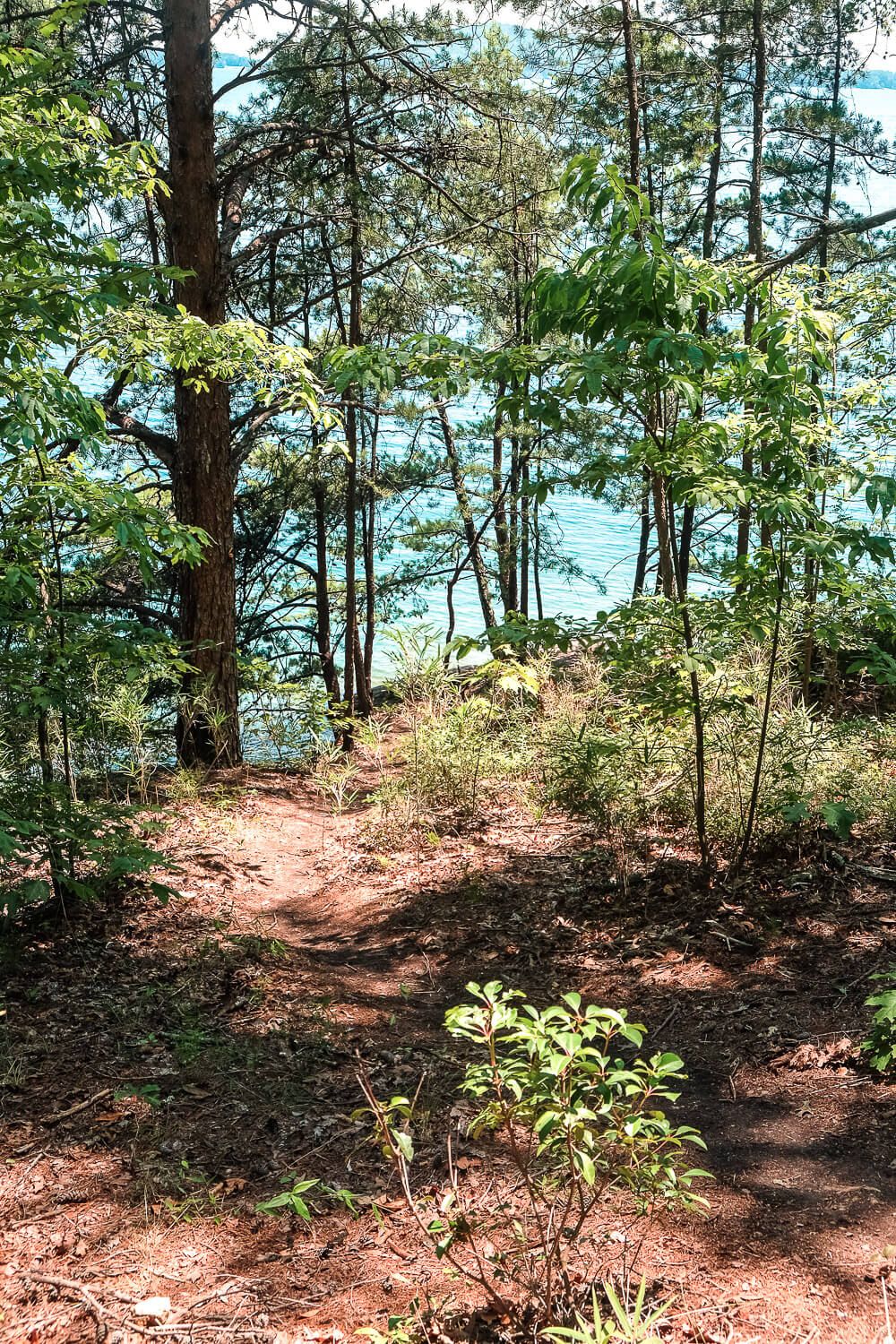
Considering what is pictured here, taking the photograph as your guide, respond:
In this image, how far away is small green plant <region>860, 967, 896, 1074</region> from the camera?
2914 millimetres

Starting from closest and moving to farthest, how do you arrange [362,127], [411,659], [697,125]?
[411,659] → [362,127] → [697,125]

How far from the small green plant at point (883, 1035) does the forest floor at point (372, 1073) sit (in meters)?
0.08

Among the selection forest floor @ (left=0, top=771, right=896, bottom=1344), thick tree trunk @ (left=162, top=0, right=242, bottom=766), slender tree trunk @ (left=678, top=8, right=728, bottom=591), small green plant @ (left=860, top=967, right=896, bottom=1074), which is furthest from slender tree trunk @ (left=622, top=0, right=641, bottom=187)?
small green plant @ (left=860, top=967, right=896, bottom=1074)

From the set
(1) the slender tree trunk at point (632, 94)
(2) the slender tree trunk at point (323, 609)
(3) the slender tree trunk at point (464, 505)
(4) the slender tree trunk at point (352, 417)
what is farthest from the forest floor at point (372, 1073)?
(3) the slender tree trunk at point (464, 505)

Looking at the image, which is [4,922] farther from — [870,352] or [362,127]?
→ [362,127]

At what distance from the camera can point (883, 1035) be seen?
10.4ft

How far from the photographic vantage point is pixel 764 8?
40.9 ft

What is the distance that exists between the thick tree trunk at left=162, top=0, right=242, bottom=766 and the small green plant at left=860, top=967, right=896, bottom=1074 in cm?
502

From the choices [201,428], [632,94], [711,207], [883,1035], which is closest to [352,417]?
[201,428]

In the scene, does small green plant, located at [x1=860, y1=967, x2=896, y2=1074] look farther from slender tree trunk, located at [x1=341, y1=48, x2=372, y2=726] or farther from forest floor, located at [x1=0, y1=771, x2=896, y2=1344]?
slender tree trunk, located at [x1=341, y1=48, x2=372, y2=726]

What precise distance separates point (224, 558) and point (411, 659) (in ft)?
6.91

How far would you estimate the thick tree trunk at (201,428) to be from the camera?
23.6 feet

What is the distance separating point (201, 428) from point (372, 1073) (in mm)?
5599

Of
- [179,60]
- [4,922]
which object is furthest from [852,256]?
[4,922]
